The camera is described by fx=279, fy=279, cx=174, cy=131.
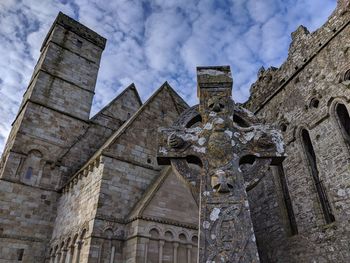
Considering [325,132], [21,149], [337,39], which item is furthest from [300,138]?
[21,149]

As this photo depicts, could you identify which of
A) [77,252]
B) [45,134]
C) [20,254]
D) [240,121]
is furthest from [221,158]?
[45,134]

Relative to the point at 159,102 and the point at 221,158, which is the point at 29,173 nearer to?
the point at 159,102

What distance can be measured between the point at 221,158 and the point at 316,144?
20.9 feet

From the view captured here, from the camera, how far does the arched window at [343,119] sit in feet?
24.7

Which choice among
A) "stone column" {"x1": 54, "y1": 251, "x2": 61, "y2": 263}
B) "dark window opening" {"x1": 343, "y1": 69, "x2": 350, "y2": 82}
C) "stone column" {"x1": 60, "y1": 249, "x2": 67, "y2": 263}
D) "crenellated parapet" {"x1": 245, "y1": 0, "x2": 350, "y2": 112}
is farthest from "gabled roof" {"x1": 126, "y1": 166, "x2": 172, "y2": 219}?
"dark window opening" {"x1": 343, "y1": 69, "x2": 350, "y2": 82}

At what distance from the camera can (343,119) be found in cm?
781

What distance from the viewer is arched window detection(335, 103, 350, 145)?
751cm

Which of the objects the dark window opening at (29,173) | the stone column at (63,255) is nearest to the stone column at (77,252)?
the stone column at (63,255)

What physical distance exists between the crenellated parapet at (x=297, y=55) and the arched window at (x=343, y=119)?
6.94 ft

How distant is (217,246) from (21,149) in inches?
497

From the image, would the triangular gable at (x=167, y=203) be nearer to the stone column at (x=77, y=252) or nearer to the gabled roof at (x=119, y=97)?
the stone column at (x=77, y=252)

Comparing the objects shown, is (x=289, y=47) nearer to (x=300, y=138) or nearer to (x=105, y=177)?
(x=300, y=138)

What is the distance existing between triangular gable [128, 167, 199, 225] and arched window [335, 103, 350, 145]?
15.9 ft

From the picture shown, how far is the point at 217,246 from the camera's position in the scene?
246 centimetres
